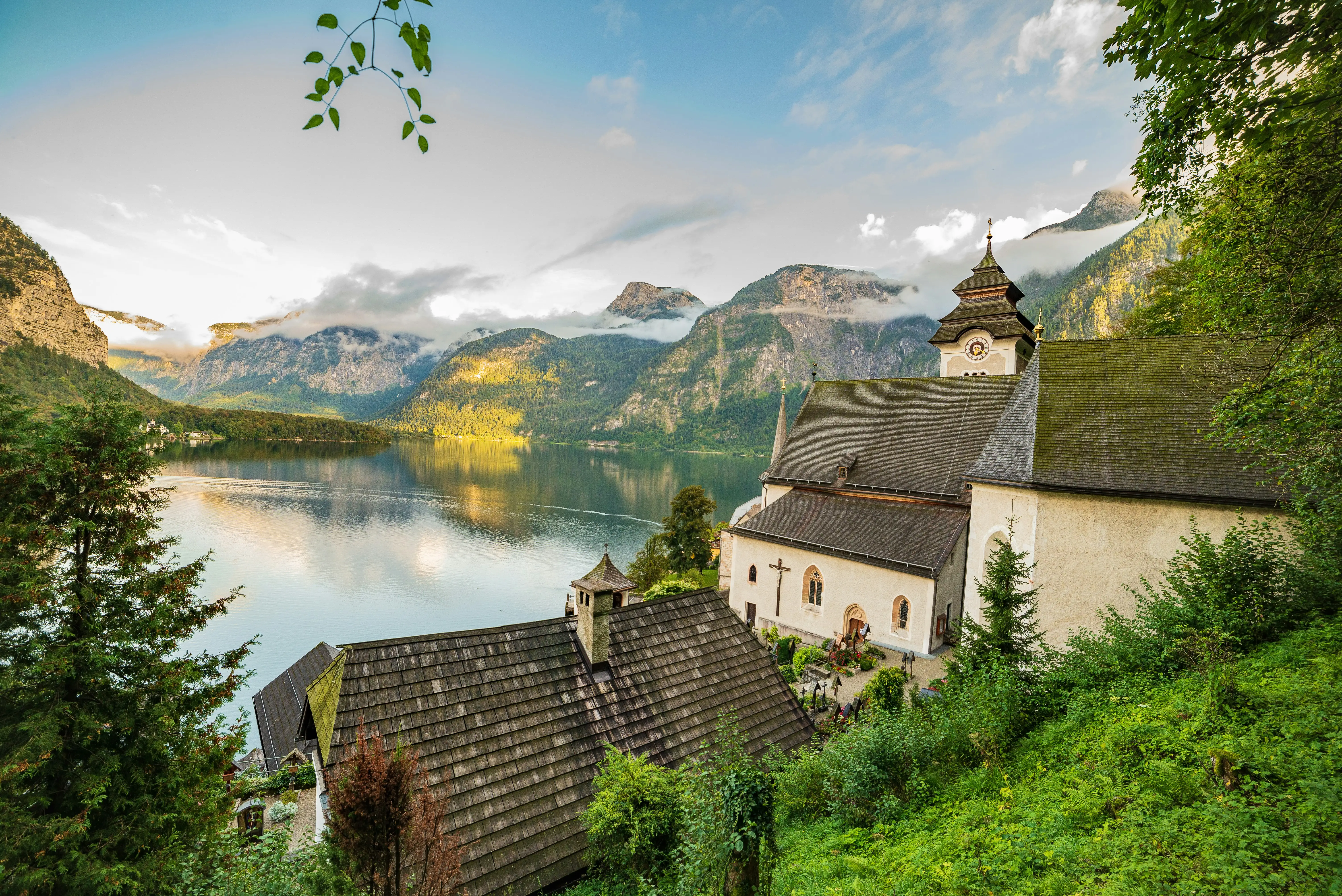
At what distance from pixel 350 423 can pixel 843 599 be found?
19828cm

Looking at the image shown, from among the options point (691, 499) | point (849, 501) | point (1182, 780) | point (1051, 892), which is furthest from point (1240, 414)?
point (691, 499)

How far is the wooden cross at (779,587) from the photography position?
75.8ft

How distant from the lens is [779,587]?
23.4m

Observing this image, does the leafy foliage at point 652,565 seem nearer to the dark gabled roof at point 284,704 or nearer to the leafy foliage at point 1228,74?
the dark gabled roof at point 284,704

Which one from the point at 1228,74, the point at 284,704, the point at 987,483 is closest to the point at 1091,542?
the point at 987,483

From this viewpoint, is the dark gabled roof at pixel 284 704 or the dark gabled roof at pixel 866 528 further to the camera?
the dark gabled roof at pixel 866 528

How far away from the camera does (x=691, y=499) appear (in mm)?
38500

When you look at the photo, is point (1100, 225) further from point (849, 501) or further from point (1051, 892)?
point (1051, 892)

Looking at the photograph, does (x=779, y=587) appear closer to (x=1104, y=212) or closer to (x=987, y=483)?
(x=987, y=483)

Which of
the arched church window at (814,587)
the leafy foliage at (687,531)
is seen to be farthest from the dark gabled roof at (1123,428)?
the leafy foliage at (687,531)

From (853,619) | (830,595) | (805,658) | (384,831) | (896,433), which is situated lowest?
(805,658)

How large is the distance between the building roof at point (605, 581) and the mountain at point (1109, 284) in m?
105

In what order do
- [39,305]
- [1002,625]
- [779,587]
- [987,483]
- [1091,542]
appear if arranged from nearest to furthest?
[1002,625], [1091,542], [987,483], [779,587], [39,305]

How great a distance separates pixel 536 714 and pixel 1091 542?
48.4 feet
